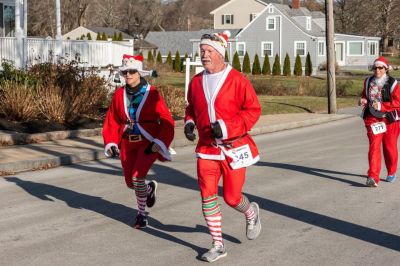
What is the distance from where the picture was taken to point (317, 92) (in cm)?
3750

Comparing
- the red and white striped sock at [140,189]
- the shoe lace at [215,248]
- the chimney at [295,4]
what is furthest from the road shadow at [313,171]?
the chimney at [295,4]

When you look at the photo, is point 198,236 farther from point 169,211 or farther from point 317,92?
point 317,92

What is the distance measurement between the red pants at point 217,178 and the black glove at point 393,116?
4.70 m

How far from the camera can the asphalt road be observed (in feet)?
23.5

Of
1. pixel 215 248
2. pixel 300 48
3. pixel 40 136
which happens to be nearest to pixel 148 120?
pixel 215 248

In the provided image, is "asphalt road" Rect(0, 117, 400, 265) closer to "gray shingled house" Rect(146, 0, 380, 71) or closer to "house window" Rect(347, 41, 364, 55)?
"gray shingled house" Rect(146, 0, 380, 71)

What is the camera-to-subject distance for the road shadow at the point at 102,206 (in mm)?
8125

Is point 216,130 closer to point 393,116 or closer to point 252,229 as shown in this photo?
point 252,229

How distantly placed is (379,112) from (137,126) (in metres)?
4.30

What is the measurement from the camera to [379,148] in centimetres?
1112

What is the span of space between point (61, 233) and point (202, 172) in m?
2.01

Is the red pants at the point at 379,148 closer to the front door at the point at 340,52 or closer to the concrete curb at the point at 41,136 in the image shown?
the concrete curb at the point at 41,136

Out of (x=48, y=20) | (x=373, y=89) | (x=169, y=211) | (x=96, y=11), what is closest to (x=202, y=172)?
(x=169, y=211)

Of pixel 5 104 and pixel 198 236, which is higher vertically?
pixel 5 104
